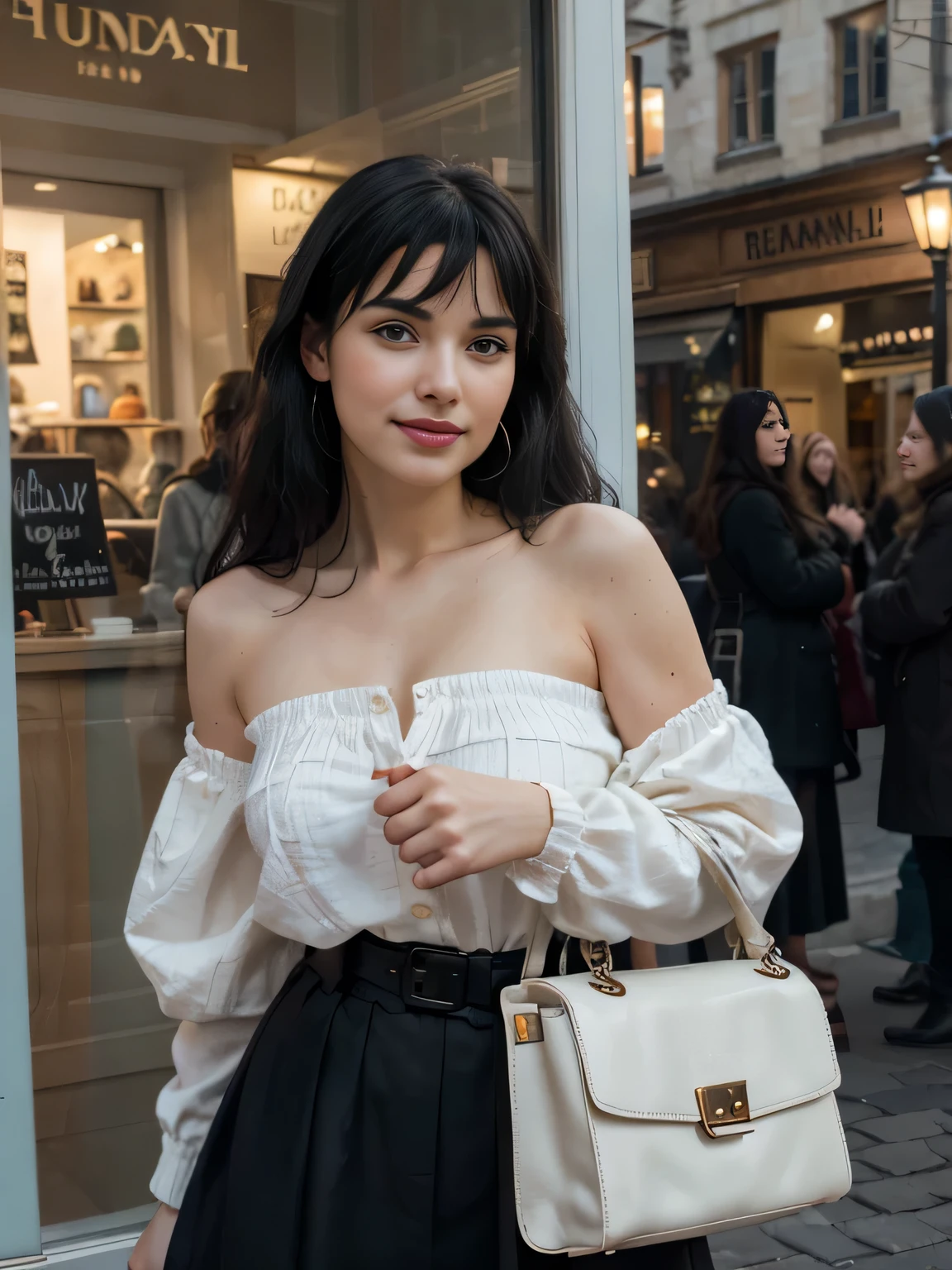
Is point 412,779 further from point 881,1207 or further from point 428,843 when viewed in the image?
point 881,1207

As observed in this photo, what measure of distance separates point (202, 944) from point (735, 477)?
208cm

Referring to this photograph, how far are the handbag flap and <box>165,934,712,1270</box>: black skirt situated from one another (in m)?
Result: 0.13

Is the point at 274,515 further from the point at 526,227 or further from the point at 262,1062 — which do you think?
the point at 262,1062

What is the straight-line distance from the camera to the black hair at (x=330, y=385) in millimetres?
1428

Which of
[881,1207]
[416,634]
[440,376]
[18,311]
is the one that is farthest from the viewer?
[18,311]

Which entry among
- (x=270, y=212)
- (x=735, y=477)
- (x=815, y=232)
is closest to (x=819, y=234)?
(x=815, y=232)

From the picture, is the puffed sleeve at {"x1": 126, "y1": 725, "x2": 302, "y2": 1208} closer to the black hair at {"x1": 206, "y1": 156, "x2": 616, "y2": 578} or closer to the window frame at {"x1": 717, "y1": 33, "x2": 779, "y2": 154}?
the black hair at {"x1": 206, "y1": 156, "x2": 616, "y2": 578}

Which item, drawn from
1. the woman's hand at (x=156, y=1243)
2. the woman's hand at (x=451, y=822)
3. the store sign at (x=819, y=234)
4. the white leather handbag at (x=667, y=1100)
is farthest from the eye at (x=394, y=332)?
the store sign at (x=819, y=234)

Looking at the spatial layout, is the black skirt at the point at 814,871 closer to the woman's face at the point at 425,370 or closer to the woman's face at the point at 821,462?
the woman's face at the point at 821,462

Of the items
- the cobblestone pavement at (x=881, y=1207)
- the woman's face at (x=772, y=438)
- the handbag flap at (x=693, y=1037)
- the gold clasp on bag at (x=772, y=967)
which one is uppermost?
the woman's face at (x=772, y=438)

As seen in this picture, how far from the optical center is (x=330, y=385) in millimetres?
1679

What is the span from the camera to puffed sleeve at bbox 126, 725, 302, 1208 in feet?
5.11

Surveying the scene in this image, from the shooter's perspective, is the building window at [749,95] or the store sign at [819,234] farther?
the building window at [749,95]

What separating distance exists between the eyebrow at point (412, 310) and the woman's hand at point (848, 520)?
2.23 metres
